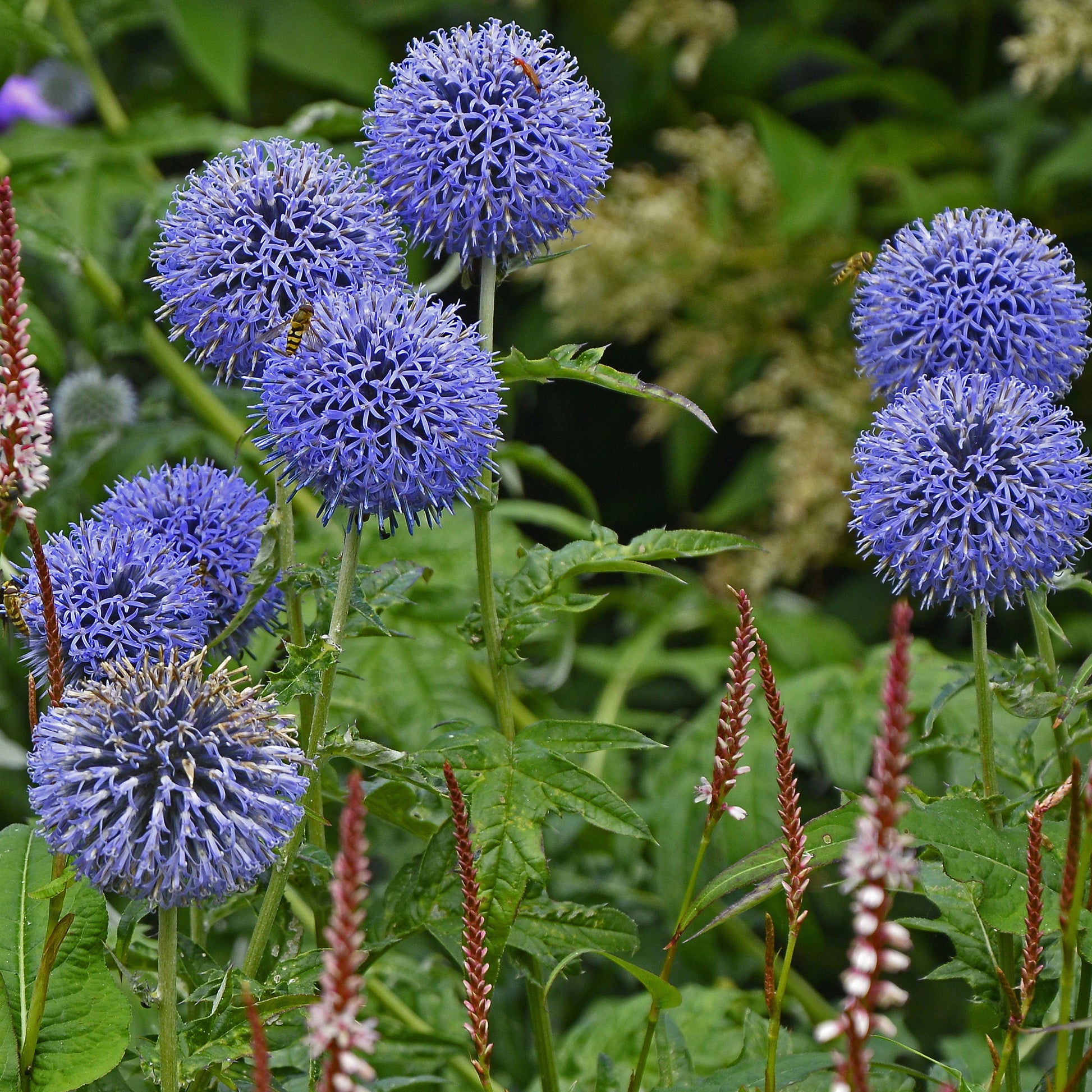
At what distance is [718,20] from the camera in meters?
4.25

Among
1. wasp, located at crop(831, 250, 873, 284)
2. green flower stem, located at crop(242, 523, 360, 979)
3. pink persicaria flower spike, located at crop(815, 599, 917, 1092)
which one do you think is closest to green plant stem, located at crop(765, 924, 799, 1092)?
pink persicaria flower spike, located at crop(815, 599, 917, 1092)

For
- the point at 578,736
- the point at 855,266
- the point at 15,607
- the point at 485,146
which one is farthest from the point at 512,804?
the point at 855,266

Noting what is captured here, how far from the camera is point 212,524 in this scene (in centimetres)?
183

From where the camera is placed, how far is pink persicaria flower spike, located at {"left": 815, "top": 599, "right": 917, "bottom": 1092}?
2.71ft

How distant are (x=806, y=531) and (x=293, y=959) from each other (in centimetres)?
276

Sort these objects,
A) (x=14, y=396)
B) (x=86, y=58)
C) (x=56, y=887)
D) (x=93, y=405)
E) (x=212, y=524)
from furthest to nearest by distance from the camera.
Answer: (x=86, y=58) → (x=93, y=405) → (x=212, y=524) → (x=56, y=887) → (x=14, y=396)

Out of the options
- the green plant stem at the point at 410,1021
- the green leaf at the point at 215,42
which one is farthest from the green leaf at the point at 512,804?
the green leaf at the point at 215,42

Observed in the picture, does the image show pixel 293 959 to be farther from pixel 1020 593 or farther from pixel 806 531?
pixel 806 531

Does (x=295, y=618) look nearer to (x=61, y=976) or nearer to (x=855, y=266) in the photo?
(x=61, y=976)

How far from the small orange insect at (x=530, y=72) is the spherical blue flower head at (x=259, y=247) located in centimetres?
27

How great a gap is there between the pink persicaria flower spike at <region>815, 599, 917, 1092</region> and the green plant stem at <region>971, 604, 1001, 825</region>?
0.83 metres

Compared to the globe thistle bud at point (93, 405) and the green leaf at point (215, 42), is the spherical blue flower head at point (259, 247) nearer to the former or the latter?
the globe thistle bud at point (93, 405)

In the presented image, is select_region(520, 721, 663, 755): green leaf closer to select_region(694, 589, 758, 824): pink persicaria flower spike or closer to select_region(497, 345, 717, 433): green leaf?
select_region(694, 589, 758, 824): pink persicaria flower spike

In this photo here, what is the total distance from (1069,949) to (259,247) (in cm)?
127
